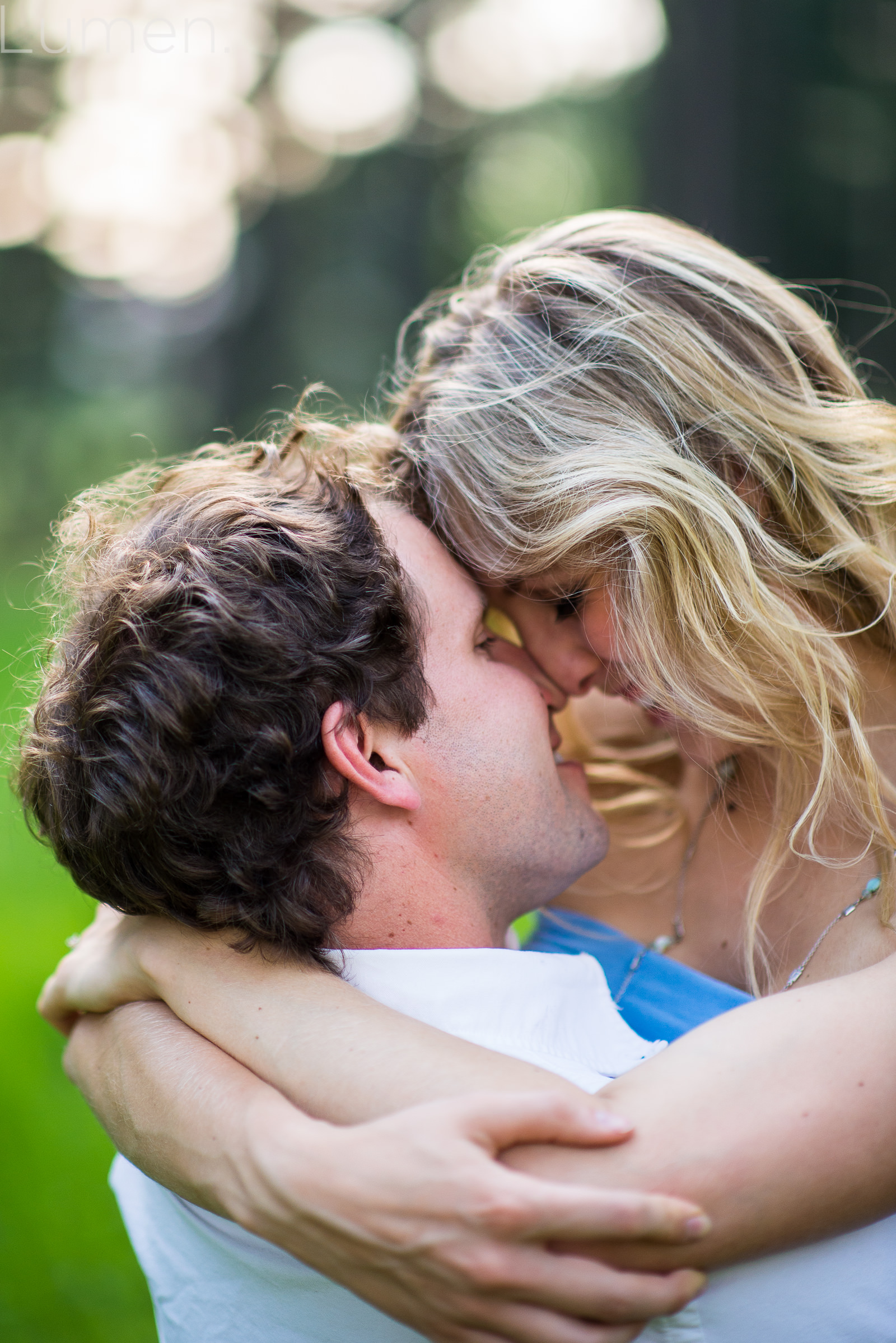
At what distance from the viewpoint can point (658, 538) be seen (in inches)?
75.4

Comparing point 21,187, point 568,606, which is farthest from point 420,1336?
point 21,187

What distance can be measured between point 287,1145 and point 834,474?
64.6 inches

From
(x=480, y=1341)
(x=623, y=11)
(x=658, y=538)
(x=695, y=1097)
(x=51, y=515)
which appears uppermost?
(x=623, y=11)

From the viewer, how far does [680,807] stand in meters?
2.46

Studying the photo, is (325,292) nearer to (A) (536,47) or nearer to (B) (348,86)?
(B) (348,86)

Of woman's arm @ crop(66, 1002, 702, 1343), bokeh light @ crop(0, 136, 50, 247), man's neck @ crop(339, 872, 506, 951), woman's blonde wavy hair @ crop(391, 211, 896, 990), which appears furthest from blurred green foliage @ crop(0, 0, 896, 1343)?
woman's arm @ crop(66, 1002, 702, 1343)

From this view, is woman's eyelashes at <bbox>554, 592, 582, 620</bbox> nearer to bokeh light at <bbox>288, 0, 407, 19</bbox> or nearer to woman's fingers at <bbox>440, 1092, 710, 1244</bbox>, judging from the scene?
woman's fingers at <bbox>440, 1092, 710, 1244</bbox>

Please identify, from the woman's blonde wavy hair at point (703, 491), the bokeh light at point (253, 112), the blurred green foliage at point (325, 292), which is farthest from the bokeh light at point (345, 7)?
the woman's blonde wavy hair at point (703, 491)

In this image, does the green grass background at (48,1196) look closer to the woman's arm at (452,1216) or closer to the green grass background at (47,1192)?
the green grass background at (47,1192)

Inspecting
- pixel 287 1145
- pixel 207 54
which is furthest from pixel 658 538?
pixel 207 54

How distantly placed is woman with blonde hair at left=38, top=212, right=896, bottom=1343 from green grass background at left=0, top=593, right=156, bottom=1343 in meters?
0.98

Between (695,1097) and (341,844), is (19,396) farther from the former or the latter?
(695,1097)

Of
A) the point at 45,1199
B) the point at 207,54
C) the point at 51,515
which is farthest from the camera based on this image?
the point at 51,515

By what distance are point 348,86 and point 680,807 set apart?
413 inches
